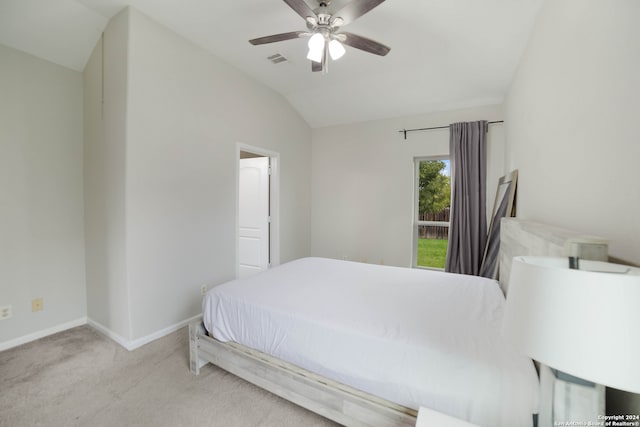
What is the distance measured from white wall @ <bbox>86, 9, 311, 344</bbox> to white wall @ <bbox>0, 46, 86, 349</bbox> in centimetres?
23

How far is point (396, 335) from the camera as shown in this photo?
4.15ft

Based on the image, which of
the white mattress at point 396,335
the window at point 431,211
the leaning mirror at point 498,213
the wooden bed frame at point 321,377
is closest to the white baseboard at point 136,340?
the wooden bed frame at point 321,377

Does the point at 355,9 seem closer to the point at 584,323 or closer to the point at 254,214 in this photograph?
the point at 584,323

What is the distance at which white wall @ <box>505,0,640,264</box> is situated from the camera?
0.83m

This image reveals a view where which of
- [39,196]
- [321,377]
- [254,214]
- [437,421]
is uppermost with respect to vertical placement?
[39,196]

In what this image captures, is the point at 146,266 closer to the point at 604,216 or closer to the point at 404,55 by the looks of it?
the point at 604,216

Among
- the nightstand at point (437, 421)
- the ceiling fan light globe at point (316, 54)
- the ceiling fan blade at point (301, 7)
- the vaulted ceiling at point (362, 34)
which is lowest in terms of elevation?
the nightstand at point (437, 421)

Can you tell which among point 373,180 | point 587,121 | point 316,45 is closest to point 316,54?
point 316,45

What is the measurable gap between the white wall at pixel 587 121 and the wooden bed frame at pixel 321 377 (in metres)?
0.13

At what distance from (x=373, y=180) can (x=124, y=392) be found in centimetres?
359

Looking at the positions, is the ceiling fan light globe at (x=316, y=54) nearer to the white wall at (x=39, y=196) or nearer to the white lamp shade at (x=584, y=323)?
the white lamp shade at (x=584, y=323)

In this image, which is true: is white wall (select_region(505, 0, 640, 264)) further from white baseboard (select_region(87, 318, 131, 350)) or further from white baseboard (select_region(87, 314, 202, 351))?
white baseboard (select_region(87, 318, 131, 350))

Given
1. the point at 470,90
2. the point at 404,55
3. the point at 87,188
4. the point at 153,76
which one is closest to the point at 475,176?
the point at 470,90

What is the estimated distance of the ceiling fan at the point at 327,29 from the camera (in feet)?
5.48
